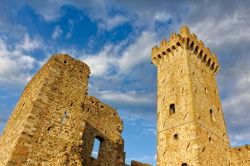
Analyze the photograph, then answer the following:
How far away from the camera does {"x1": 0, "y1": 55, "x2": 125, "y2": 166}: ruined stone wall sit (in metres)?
8.21

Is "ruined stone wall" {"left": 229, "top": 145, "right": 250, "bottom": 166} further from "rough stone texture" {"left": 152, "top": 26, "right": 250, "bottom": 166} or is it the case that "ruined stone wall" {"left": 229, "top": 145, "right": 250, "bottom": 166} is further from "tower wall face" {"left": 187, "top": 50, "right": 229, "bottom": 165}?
"tower wall face" {"left": 187, "top": 50, "right": 229, "bottom": 165}

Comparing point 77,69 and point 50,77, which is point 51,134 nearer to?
point 50,77

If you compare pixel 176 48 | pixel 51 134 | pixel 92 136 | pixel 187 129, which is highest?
pixel 176 48

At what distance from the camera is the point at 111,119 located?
16984mm

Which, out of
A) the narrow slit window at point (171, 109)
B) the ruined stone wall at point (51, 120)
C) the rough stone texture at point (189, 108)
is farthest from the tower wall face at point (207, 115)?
the ruined stone wall at point (51, 120)

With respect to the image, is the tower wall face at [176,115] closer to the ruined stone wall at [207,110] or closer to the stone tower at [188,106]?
the stone tower at [188,106]

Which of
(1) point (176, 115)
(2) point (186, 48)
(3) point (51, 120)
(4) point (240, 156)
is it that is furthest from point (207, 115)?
(3) point (51, 120)

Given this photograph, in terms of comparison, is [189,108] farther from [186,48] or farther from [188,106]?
[186,48]

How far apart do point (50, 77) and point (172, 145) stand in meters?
11.0

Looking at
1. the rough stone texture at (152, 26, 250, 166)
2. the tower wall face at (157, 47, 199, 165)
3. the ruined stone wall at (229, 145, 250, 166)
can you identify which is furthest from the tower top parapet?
the ruined stone wall at (229, 145, 250, 166)

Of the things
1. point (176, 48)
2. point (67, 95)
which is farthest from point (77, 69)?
point (176, 48)

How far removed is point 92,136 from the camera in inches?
594

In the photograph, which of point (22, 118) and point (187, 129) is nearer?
point (22, 118)

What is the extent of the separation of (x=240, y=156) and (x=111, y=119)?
9.97 metres
